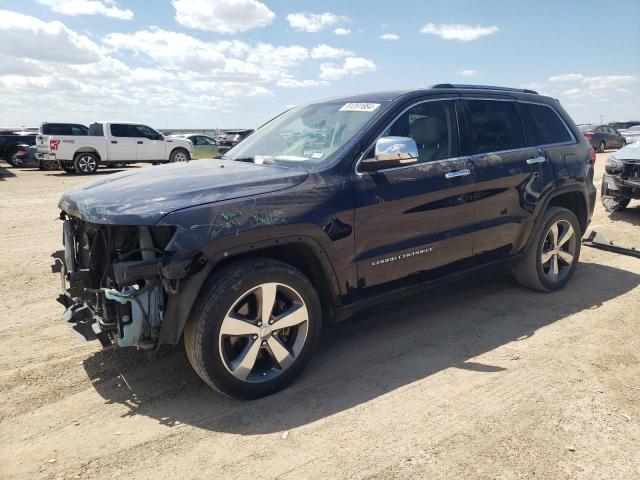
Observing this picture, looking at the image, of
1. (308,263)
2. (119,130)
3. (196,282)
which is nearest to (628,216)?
(308,263)

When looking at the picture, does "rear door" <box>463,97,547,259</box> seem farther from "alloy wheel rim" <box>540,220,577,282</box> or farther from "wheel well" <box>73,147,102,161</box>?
"wheel well" <box>73,147,102,161</box>

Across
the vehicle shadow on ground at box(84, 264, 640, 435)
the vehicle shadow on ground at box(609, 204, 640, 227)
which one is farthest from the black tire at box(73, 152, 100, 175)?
the vehicle shadow on ground at box(609, 204, 640, 227)

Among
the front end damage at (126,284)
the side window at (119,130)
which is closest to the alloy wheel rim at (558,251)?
the front end damage at (126,284)

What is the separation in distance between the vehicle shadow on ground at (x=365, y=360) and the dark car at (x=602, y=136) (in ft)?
81.4

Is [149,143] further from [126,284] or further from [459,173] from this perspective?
[126,284]

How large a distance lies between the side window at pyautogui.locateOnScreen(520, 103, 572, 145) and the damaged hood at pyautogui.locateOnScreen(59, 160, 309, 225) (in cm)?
267

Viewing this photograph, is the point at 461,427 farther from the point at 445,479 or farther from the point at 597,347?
the point at 597,347

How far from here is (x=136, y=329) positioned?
295 cm

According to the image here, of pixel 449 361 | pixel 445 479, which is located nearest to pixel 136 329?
pixel 445 479

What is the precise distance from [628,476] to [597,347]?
1577mm

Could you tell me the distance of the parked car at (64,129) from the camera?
755 inches

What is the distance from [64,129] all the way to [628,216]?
18.7 meters

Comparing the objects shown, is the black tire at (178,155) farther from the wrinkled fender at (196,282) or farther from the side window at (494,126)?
the wrinkled fender at (196,282)

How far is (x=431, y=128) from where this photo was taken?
4.12 m
